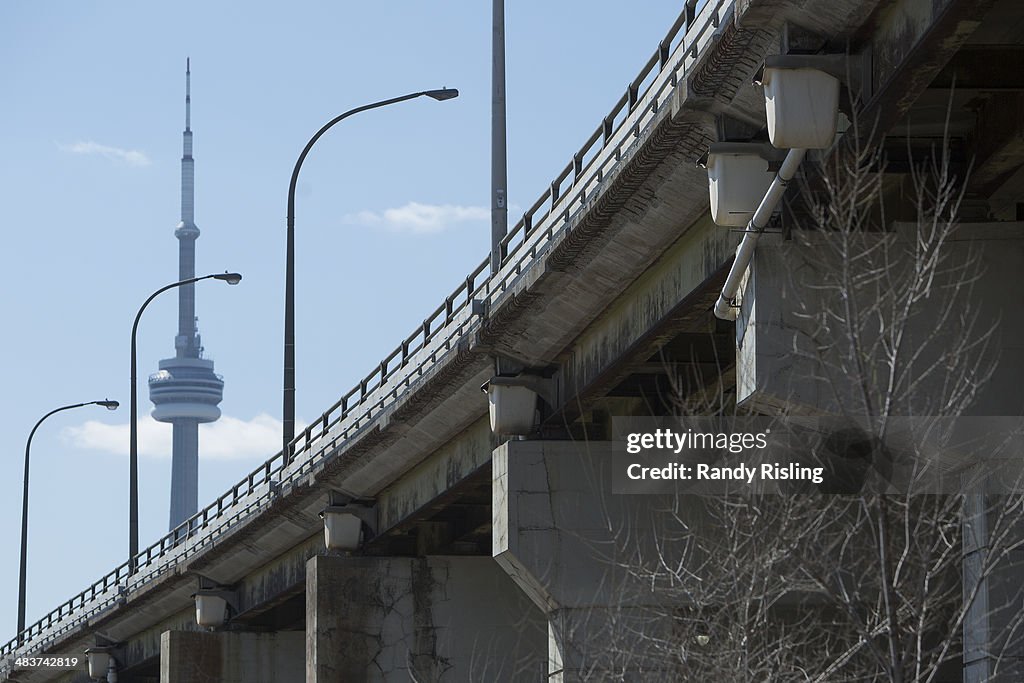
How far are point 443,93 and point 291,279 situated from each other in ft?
24.0

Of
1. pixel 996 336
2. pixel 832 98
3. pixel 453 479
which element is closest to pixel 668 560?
pixel 453 479

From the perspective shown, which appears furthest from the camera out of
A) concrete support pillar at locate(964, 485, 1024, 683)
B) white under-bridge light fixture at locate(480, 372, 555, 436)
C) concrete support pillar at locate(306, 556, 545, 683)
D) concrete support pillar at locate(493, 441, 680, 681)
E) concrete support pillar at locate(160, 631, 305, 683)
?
concrete support pillar at locate(160, 631, 305, 683)

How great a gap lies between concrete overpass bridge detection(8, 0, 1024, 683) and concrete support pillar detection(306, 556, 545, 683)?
0.04m

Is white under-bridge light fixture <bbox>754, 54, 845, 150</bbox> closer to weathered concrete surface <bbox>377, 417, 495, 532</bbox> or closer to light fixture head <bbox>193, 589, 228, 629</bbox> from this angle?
weathered concrete surface <bbox>377, 417, 495, 532</bbox>

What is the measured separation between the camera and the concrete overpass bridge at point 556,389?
58.2 ft

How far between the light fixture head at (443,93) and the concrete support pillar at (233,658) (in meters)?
14.9

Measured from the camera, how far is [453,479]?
3266 cm

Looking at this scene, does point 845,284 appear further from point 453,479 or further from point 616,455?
point 453,479

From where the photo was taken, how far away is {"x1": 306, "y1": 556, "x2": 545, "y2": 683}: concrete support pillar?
37.7 meters

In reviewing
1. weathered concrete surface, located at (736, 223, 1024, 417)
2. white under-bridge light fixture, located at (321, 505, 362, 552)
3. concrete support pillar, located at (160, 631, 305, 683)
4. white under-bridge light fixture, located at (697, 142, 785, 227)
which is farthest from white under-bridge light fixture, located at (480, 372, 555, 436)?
concrete support pillar, located at (160, 631, 305, 683)

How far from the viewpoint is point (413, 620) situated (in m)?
38.3

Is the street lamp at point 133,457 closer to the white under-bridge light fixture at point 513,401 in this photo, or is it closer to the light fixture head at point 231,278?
the light fixture head at point 231,278

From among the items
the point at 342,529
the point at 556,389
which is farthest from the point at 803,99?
the point at 342,529

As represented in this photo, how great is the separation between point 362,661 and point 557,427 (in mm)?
10899
